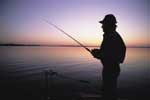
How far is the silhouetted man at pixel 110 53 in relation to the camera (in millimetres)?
4824

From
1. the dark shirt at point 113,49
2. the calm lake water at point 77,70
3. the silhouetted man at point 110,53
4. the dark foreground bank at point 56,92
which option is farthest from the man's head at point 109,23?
the calm lake water at point 77,70

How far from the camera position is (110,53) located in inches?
190

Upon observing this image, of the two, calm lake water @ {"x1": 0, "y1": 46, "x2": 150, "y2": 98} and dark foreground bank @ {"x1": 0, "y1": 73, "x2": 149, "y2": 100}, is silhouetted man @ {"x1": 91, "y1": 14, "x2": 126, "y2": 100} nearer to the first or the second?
dark foreground bank @ {"x1": 0, "y1": 73, "x2": 149, "y2": 100}

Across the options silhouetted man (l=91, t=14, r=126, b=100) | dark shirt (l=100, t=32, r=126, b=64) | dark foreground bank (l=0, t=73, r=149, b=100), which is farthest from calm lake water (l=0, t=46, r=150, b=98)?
dark shirt (l=100, t=32, r=126, b=64)

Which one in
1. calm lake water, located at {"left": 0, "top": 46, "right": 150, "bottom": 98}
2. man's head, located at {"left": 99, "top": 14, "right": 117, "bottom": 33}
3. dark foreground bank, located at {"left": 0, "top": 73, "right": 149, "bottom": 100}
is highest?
man's head, located at {"left": 99, "top": 14, "right": 117, "bottom": 33}

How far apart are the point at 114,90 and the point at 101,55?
0.81 meters

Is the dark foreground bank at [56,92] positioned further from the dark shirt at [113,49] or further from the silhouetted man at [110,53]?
the dark shirt at [113,49]

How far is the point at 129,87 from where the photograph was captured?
21.4 metres

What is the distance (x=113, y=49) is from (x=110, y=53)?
0.33 ft

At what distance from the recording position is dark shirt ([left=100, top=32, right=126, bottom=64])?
15.8 feet

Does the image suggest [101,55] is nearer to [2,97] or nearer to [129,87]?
[2,97]

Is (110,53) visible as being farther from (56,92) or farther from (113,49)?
(56,92)

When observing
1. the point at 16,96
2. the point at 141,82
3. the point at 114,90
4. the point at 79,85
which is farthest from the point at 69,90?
the point at 114,90

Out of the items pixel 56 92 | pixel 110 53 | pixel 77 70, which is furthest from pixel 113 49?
pixel 77 70
